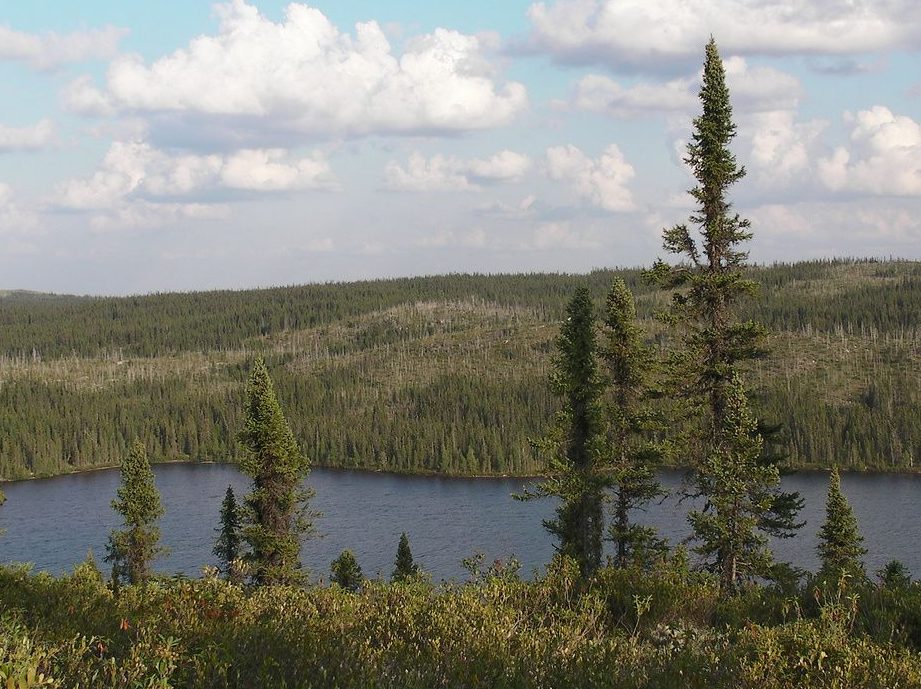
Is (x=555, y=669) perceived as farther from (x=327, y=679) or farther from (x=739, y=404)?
(x=739, y=404)

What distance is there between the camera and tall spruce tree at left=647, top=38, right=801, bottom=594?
68.4 feet

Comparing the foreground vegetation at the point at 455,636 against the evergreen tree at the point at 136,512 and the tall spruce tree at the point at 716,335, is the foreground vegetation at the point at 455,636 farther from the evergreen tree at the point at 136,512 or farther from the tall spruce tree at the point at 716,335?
the evergreen tree at the point at 136,512

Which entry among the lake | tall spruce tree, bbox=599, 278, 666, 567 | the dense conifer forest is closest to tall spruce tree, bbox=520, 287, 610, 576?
the dense conifer forest

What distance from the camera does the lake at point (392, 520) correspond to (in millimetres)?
75500

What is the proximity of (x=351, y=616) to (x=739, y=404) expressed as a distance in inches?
540

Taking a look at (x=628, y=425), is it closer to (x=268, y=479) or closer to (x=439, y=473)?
(x=268, y=479)

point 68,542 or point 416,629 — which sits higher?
point 416,629

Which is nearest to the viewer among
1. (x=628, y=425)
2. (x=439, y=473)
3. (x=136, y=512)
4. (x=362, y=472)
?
(x=628, y=425)

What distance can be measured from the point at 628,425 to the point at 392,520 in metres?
73.1

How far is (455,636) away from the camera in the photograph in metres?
8.73

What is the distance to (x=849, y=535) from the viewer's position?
39469 mm

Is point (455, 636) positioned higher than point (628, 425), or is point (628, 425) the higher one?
point (455, 636)

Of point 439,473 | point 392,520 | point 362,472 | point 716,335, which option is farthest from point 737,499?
point 362,472

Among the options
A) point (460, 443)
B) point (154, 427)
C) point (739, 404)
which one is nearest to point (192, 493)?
point (460, 443)
